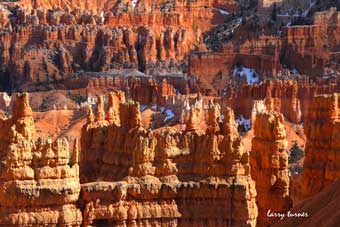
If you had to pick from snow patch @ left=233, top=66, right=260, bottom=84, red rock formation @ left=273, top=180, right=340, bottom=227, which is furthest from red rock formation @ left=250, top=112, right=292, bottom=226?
snow patch @ left=233, top=66, right=260, bottom=84

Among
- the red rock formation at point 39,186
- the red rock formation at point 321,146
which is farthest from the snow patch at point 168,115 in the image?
the red rock formation at point 39,186

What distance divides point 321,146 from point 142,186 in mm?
8955

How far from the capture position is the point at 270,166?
103 feet

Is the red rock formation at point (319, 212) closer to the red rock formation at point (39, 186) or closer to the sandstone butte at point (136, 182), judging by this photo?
the sandstone butte at point (136, 182)

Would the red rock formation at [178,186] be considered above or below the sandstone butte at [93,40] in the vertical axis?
above

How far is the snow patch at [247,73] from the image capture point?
113875mm

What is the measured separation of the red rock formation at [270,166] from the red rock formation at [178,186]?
11.2ft

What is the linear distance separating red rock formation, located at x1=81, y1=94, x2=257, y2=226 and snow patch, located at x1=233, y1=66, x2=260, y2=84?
85.6m

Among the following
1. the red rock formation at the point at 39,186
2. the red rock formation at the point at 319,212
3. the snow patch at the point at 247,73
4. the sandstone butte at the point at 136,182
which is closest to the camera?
the red rock formation at the point at 319,212

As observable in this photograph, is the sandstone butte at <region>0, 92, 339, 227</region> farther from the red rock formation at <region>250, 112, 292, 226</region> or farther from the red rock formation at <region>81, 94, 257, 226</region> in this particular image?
the red rock formation at <region>250, 112, 292, 226</region>

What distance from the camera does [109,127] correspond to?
101ft

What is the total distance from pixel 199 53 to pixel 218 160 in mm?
94653

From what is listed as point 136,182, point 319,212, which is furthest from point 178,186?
point 319,212

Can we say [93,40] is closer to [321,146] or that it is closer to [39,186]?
[321,146]
